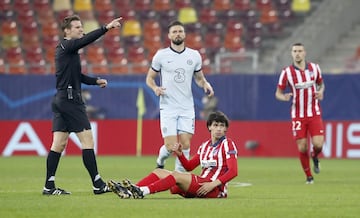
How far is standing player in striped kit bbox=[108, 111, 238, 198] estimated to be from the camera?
12.2 m

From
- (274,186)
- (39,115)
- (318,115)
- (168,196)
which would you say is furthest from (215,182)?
(39,115)

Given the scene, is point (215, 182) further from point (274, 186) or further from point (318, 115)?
point (318, 115)

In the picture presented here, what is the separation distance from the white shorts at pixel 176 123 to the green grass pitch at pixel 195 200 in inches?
44.7

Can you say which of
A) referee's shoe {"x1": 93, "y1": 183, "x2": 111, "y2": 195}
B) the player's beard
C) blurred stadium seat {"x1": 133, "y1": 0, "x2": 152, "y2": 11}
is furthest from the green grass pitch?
blurred stadium seat {"x1": 133, "y1": 0, "x2": 152, "y2": 11}

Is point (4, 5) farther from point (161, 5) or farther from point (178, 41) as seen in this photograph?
point (178, 41)

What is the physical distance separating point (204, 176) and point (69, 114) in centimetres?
208

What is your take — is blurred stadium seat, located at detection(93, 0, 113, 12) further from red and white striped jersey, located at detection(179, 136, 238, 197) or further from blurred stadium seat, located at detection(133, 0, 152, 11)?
red and white striped jersey, located at detection(179, 136, 238, 197)

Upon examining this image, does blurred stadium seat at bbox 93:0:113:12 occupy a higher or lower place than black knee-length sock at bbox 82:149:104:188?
higher

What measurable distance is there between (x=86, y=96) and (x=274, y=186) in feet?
42.0

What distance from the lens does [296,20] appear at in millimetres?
34062

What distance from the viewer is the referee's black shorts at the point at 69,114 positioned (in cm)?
1366

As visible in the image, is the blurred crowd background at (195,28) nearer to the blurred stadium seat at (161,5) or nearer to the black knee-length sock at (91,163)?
the blurred stadium seat at (161,5)

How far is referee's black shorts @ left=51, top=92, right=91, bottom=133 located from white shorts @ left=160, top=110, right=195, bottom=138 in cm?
232

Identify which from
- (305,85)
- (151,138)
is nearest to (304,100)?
(305,85)
